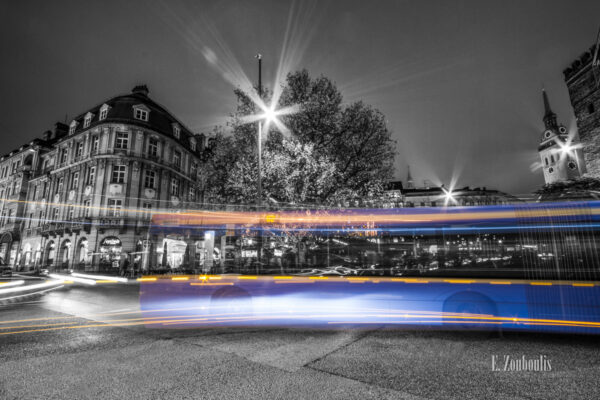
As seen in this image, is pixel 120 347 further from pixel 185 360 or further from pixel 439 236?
pixel 439 236

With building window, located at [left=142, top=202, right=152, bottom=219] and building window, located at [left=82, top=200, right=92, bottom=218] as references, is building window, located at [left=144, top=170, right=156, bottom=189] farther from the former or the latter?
building window, located at [left=82, top=200, right=92, bottom=218]

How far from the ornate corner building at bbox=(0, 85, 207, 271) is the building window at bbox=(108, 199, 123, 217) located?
91 mm

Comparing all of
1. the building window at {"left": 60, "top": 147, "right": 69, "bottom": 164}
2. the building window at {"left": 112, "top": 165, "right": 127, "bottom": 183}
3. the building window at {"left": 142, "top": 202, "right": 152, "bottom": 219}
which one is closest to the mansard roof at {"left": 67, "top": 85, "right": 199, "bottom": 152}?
the building window at {"left": 60, "top": 147, "right": 69, "bottom": 164}

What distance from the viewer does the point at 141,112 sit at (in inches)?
1357

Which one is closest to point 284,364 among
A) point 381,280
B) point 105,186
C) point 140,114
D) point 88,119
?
point 381,280

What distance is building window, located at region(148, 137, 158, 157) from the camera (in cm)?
3397

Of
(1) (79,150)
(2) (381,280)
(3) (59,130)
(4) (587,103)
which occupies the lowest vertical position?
(2) (381,280)

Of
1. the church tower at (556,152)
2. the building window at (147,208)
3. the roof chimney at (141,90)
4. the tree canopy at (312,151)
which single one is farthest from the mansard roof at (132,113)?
the church tower at (556,152)

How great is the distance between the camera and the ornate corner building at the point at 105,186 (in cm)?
3033

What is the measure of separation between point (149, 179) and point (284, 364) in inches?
1324

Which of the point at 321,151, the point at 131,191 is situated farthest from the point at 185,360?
the point at 131,191

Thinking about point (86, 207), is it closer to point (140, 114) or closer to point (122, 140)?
point (122, 140)

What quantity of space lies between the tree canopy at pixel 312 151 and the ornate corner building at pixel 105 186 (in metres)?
13.1

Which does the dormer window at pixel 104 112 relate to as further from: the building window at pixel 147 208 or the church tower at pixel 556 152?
the church tower at pixel 556 152
